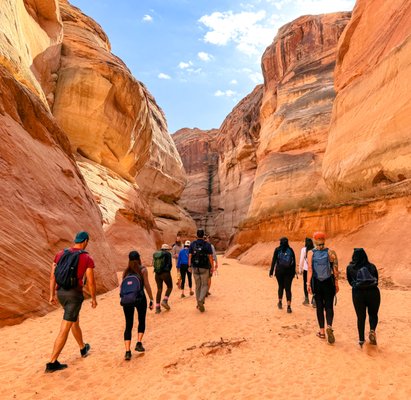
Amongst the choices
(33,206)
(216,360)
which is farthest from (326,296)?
(33,206)

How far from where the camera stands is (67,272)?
15.5 feet

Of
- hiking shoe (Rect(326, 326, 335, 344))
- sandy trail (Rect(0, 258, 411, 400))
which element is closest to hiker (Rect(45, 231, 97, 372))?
sandy trail (Rect(0, 258, 411, 400))

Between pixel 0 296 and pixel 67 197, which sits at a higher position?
pixel 67 197

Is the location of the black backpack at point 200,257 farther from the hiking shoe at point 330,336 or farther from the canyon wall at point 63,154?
the canyon wall at point 63,154

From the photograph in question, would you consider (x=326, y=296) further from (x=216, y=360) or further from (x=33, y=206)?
(x=33, y=206)

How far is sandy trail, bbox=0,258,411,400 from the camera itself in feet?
13.0

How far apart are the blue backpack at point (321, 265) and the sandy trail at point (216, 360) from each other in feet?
3.91

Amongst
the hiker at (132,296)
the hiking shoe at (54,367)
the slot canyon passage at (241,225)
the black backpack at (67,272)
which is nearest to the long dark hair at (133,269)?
the hiker at (132,296)

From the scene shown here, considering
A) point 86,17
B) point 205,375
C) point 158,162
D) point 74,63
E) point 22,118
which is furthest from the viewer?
point 158,162

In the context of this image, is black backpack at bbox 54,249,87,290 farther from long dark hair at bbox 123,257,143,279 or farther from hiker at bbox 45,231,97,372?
long dark hair at bbox 123,257,143,279

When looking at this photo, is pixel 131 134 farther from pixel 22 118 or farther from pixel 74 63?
pixel 22 118

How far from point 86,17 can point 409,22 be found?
101ft

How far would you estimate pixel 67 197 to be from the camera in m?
11.5

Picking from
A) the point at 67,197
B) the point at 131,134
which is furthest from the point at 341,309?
the point at 131,134
